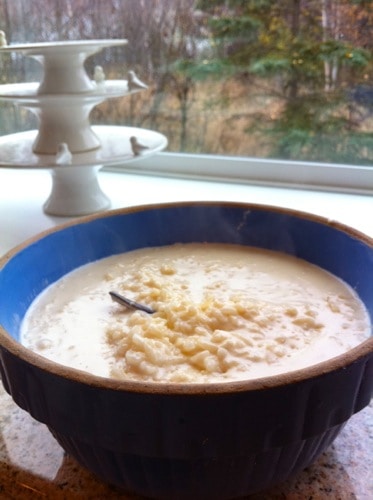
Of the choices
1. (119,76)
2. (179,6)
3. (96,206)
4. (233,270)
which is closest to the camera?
(233,270)

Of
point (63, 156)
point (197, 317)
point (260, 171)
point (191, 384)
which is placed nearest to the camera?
point (191, 384)

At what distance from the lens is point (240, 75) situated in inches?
46.9

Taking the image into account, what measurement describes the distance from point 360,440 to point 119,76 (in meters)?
0.99

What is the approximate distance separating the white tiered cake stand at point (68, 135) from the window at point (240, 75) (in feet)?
0.64

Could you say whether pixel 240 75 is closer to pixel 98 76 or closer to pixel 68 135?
pixel 98 76

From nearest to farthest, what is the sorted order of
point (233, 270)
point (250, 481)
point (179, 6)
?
point (250, 481)
point (233, 270)
point (179, 6)

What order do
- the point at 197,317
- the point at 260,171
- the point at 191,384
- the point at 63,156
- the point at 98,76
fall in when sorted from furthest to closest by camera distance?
the point at 260,171 < the point at 98,76 < the point at 63,156 < the point at 197,317 < the point at 191,384

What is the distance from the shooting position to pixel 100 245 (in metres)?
0.70

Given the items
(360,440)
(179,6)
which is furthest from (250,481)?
(179,6)

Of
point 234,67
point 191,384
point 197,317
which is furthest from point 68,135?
point 191,384

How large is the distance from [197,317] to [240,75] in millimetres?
789

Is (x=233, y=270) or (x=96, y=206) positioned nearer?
(x=233, y=270)

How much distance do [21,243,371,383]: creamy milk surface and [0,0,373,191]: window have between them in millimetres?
539

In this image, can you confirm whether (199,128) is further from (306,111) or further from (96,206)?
(96,206)
